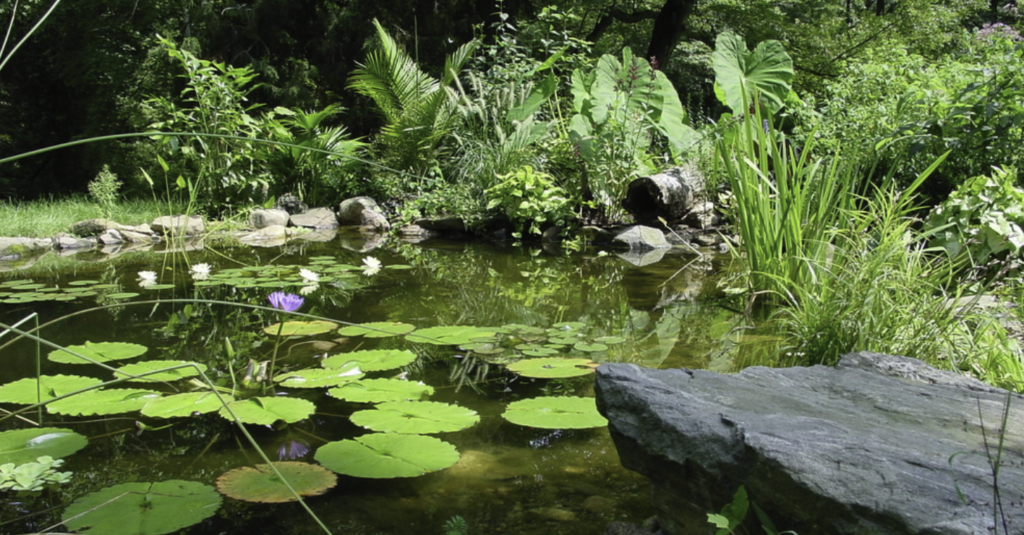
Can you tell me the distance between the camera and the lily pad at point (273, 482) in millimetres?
1522

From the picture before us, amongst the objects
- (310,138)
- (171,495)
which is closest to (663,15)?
(310,138)

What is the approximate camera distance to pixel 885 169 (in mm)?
4969

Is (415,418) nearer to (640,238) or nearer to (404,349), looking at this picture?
(404,349)

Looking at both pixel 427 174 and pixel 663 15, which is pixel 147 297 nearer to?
pixel 427 174

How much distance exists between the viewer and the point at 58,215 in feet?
22.0

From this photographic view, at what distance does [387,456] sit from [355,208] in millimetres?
6110

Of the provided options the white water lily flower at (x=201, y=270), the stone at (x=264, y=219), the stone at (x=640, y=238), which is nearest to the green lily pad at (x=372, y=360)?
the white water lily flower at (x=201, y=270)

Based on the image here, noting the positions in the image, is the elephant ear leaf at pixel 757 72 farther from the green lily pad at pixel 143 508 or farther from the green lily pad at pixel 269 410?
the green lily pad at pixel 143 508

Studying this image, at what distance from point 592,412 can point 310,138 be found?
7.06 metres

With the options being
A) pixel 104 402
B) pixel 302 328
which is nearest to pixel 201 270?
pixel 302 328

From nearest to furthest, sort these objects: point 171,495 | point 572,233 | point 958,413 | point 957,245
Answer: point 958,413
point 171,495
point 957,245
point 572,233

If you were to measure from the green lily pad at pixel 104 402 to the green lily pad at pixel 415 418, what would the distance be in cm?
65

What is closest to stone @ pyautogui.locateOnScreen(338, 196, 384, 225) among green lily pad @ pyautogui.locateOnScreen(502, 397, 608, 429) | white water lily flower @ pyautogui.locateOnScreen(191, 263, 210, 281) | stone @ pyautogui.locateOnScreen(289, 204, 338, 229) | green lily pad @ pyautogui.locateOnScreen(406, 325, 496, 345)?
stone @ pyautogui.locateOnScreen(289, 204, 338, 229)

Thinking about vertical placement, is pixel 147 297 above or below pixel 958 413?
below
